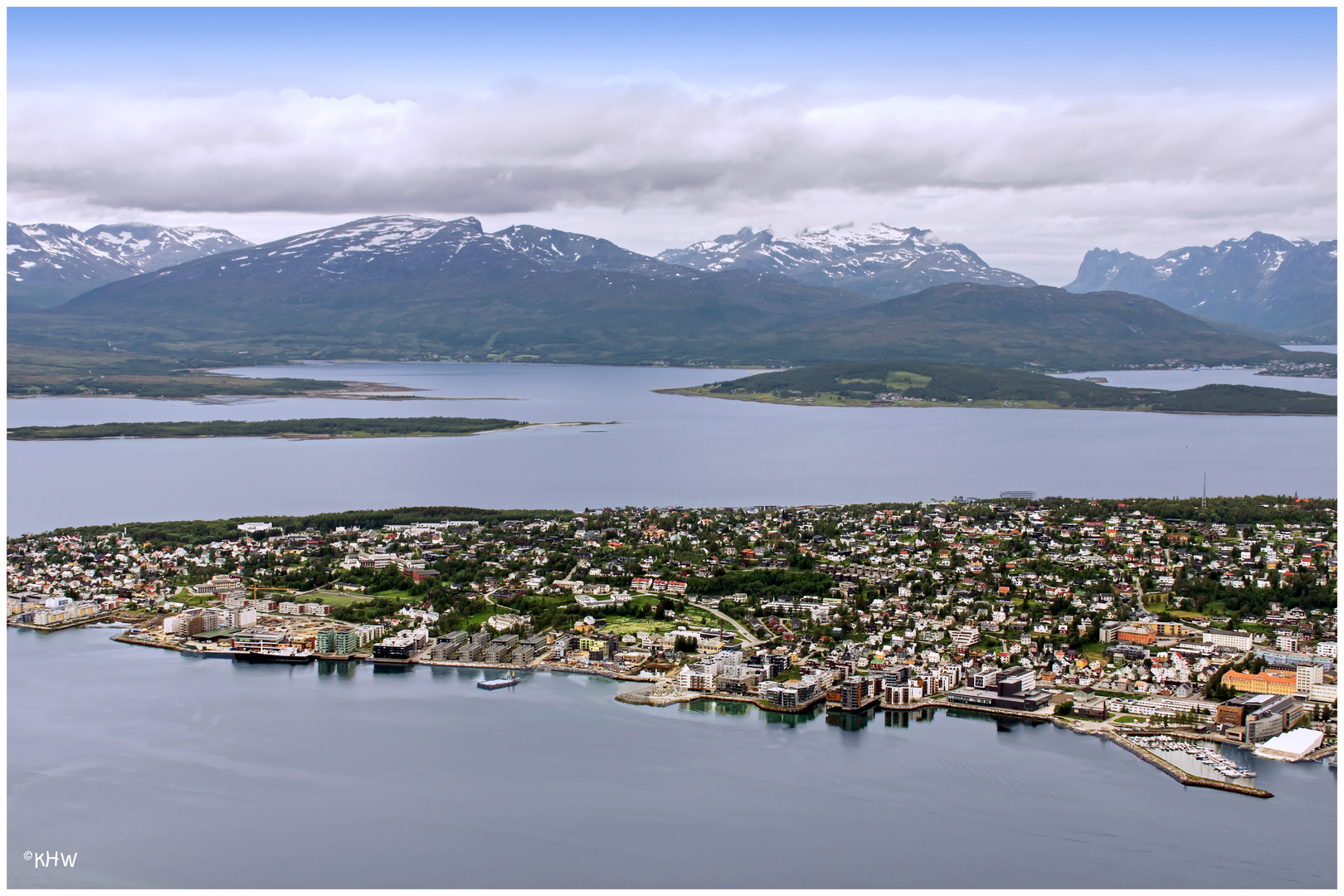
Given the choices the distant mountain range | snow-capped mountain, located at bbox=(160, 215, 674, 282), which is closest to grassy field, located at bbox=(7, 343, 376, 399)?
the distant mountain range

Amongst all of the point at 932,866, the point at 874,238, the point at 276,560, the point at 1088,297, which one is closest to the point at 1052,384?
the point at 1088,297

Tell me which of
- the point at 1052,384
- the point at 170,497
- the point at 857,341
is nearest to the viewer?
the point at 170,497

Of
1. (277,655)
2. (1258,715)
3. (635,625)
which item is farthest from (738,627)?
(1258,715)

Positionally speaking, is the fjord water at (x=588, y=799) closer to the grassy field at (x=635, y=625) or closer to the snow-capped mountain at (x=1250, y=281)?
the grassy field at (x=635, y=625)

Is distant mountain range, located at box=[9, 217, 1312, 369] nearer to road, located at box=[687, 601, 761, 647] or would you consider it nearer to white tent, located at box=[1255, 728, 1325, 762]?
road, located at box=[687, 601, 761, 647]

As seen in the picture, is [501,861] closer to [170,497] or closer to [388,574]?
[388,574]

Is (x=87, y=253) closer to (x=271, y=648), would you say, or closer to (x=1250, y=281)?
(x=1250, y=281)

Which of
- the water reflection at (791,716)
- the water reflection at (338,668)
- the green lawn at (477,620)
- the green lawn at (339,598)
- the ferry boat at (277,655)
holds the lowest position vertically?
the water reflection at (791,716)

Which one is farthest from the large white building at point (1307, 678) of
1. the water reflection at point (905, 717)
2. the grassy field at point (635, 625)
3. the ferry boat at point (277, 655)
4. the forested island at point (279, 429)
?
the forested island at point (279, 429)
